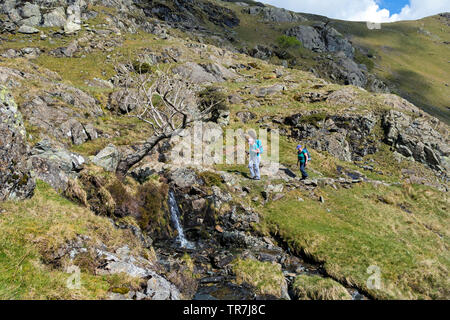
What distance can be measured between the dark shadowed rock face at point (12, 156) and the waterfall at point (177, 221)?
801cm

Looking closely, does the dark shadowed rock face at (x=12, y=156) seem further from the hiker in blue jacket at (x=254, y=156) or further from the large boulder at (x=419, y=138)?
the large boulder at (x=419, y=138)

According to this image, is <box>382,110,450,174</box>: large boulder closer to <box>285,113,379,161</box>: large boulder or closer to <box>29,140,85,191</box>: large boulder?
<box>285,113,379,161</box>: large boulder

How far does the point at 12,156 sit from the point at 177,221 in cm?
955

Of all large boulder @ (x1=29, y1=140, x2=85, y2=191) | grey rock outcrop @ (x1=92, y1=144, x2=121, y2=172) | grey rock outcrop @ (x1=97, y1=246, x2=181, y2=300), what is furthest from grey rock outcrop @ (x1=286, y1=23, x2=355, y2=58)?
grey rock outcrop @ (x1=97, y1=246, x2=181, y2=300)

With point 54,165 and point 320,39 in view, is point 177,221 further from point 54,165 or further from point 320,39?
point 320,39

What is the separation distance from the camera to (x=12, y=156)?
34.4 ft

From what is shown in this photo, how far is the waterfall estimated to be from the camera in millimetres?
15523

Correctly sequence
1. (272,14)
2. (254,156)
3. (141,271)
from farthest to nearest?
(272,14), (254,156), (141,271)

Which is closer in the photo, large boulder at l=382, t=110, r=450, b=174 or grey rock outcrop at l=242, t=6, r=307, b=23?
large boulder at l=382, t=110, r=450, b=174

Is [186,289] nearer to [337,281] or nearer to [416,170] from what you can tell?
[337,281]

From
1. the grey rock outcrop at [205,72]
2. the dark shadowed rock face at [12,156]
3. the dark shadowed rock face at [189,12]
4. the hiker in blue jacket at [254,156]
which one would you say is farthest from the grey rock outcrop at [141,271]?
the dark shadowed rock face at [189,12]

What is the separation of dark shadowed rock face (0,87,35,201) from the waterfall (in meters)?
8.01

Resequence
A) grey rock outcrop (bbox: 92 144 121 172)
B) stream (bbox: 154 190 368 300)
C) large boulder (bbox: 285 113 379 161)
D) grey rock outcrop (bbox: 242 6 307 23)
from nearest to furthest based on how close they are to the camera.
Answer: stream (bbox: 154 190 368 300) → grey rock outcrop (bbox: 92 144 121 172) → large boulder (bbox: 285 113 379 161) → grey rock outcrop (bbox: 242 6 307 23)

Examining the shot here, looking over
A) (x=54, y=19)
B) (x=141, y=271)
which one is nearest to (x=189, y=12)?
(x=54, y=19)
